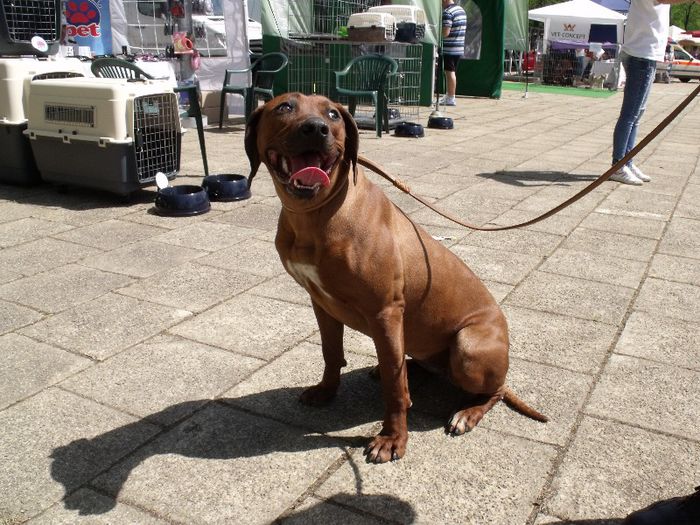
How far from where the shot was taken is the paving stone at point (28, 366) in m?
3.09

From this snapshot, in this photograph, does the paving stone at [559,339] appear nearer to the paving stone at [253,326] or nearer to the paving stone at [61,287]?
the paving stone at [253,326]

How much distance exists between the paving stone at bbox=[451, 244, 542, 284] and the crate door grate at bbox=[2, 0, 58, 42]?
15.5 ft

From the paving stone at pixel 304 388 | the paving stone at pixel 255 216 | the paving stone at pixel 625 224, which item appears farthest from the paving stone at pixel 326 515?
the paving stone at pixel 625 224

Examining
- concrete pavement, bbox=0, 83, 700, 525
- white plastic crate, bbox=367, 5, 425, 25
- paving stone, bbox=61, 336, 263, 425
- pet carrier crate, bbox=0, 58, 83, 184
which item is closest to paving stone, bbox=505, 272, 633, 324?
concrete pavement, bbox=0, 83, 700, 525

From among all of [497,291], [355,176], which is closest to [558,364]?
[497,291]

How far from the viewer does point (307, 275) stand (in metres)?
2.54

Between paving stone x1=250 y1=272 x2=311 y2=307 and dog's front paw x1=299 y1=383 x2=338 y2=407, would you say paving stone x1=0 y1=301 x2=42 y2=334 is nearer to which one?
paving stone x1=250 y1=272 x2=311 y2=307

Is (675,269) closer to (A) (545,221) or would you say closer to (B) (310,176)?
(A) (545,221)

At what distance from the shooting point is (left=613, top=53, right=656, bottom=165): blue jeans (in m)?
7.36

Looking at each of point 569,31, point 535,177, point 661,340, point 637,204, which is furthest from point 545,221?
point 569,31

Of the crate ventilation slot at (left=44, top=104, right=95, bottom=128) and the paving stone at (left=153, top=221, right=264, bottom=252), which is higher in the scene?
the crate ventilation slot at (left=44, top=104, right=95, bottom=128)


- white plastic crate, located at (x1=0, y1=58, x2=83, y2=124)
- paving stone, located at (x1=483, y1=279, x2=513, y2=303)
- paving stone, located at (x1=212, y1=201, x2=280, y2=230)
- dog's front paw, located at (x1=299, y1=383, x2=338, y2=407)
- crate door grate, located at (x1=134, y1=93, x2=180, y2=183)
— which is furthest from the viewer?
white plastic crate, located at (x1=0, y1=58, x2=83, y2=124)

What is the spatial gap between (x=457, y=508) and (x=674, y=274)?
3196mm

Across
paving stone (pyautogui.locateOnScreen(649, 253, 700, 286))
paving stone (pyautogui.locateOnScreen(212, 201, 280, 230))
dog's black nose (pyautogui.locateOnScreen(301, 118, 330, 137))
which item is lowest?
paving stone (pyautogui.locateOnScreen(649, 253, 700, 286))
